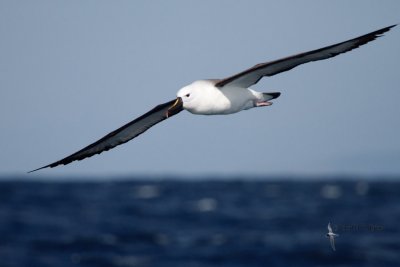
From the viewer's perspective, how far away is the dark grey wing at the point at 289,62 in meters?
11.3

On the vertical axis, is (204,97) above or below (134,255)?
above

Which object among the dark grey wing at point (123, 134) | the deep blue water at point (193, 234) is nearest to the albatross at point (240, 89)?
the dark grey wing at point (123, 134)

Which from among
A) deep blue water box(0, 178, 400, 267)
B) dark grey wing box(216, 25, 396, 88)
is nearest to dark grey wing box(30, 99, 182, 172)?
dark grey wing box(216, 25, 396, 88)

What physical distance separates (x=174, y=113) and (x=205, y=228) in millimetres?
37773

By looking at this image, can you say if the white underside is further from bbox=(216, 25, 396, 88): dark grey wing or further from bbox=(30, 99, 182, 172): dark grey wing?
bbox=(30, 99, 182, 172): dark grey wing

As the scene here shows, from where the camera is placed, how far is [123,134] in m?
14.5

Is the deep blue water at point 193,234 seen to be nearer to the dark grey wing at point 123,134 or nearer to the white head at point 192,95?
the dark grey wing at point 123,134

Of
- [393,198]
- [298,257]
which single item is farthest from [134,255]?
[393,198]

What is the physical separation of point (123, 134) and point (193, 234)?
3302 centimetres

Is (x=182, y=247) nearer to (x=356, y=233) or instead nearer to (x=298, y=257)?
(x=298, y=257)

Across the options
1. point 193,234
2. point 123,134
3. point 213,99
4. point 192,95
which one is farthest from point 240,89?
point 193,234

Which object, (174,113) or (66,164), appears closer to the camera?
(174,113)

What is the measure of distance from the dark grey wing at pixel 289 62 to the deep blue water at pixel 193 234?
13.3 meters

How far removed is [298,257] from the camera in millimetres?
38188
